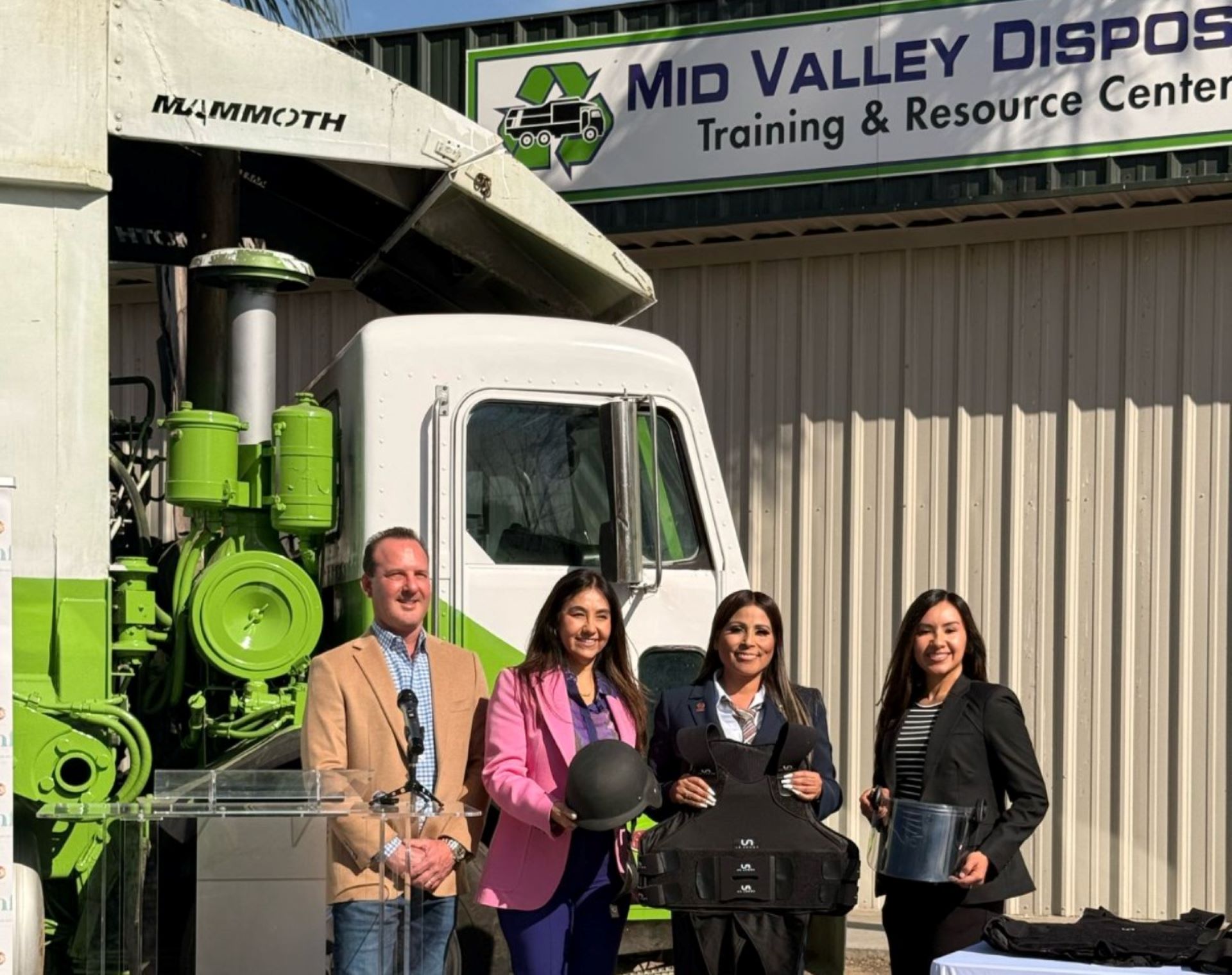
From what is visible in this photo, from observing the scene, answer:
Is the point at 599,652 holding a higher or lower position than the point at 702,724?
higher

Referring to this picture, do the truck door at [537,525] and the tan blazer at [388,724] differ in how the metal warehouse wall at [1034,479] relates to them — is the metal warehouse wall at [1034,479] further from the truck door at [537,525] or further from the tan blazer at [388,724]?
the tan blazer at [388,724]

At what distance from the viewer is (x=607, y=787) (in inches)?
188

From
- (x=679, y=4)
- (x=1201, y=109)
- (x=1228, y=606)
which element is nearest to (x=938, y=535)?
(x=1228, y=606)

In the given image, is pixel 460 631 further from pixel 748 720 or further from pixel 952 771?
pixel 952 771

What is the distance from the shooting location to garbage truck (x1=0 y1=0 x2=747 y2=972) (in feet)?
18.7

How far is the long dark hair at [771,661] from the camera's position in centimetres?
528

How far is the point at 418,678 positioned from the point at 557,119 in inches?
240

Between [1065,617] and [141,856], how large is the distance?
6.46 metres

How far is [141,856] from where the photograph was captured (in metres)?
4.61

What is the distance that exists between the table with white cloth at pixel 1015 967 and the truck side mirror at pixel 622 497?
7.10 ft

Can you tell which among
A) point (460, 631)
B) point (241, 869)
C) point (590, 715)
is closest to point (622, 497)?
point (460, 631)

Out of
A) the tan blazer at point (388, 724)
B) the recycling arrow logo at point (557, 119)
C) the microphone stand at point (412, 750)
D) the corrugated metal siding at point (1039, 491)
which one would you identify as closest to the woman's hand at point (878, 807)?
the tan blazer at point (388, 724)

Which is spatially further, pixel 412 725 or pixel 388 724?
pixel 388 724

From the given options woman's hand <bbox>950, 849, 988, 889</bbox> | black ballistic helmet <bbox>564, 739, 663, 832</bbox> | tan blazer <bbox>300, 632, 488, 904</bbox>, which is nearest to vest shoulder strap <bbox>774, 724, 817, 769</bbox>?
black ballistic helmet <bbox>564, 739, 663, 832</bbox>
